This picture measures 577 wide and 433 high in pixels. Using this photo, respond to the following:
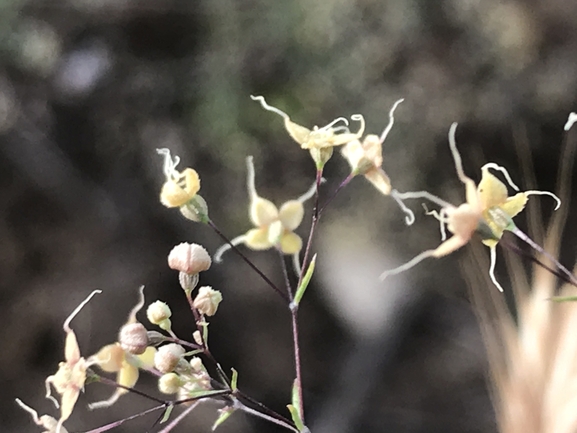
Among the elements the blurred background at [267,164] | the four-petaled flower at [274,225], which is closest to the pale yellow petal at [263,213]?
the four-petaled flower at [274,225]

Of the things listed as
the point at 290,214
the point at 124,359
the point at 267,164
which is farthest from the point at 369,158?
the point at 267,164

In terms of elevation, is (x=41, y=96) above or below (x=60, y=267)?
above

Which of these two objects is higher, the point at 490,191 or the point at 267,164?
the point at 490,191

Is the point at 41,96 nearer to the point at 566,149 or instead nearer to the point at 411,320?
the point at 411,320

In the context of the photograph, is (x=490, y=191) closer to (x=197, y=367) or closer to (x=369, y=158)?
(x=369, y=158)

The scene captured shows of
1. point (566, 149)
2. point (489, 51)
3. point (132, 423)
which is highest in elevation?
point (489, 51)

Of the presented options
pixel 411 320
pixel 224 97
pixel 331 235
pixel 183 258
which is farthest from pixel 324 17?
pixel 183 258

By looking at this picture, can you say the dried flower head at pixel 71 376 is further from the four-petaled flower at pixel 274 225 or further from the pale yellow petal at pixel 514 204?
the pale yellow petal at pixel 514 204
